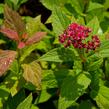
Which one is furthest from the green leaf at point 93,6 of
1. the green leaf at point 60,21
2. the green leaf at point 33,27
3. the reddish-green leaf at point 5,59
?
the reddish-green leaf at point 5,59

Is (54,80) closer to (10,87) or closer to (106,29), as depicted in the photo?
(10,87)

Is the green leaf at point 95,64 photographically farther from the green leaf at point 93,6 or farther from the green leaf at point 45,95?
the green leaf at point 93,6

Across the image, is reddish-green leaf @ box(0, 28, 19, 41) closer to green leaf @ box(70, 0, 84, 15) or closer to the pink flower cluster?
the pink flower cluster

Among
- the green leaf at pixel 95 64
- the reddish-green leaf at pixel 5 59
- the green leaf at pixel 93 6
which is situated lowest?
the green leaf at pixel 95 64

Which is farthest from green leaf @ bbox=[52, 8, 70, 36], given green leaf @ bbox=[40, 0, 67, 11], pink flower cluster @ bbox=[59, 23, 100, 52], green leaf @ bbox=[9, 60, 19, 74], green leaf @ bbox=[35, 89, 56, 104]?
green leaf @ bbox=[40, 0, 67, 11]

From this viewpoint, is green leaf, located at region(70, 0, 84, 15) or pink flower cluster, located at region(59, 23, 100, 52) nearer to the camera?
pink flower cluster, located at region(59, 23, 100, 52)

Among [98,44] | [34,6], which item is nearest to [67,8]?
[34,6]
